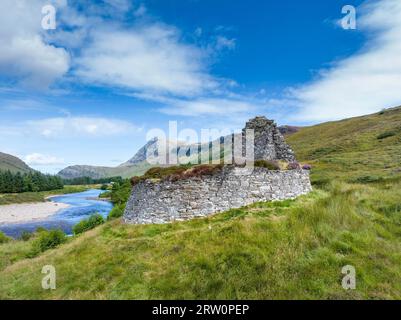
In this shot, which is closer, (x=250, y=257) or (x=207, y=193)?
(x=250, y=257)

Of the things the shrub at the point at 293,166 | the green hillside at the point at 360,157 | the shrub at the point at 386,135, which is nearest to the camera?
the shrub at the point at 293,166

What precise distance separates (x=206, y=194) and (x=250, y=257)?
4719 mm

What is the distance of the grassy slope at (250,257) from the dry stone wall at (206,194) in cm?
61

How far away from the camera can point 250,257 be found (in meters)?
9.55

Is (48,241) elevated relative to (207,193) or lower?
lower

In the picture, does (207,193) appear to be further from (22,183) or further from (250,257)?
(22,183)

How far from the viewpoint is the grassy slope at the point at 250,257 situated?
8.23 metres

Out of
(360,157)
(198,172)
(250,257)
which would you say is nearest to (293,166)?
(198,172)

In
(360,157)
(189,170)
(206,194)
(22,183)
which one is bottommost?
(22,183)

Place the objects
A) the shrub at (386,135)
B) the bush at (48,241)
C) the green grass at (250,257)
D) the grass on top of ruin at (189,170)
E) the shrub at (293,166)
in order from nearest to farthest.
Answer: the green grass at (250,257) < the grass on top of ruin at (189,170) < the shrub at (293,166) < the bush at (48,241) < the shrub at (386,135)

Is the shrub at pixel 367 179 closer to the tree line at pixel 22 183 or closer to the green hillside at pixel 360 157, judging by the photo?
the green hillside at pixel 360 157

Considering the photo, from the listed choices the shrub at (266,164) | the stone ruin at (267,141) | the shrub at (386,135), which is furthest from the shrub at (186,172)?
the shrub at (386,135)
